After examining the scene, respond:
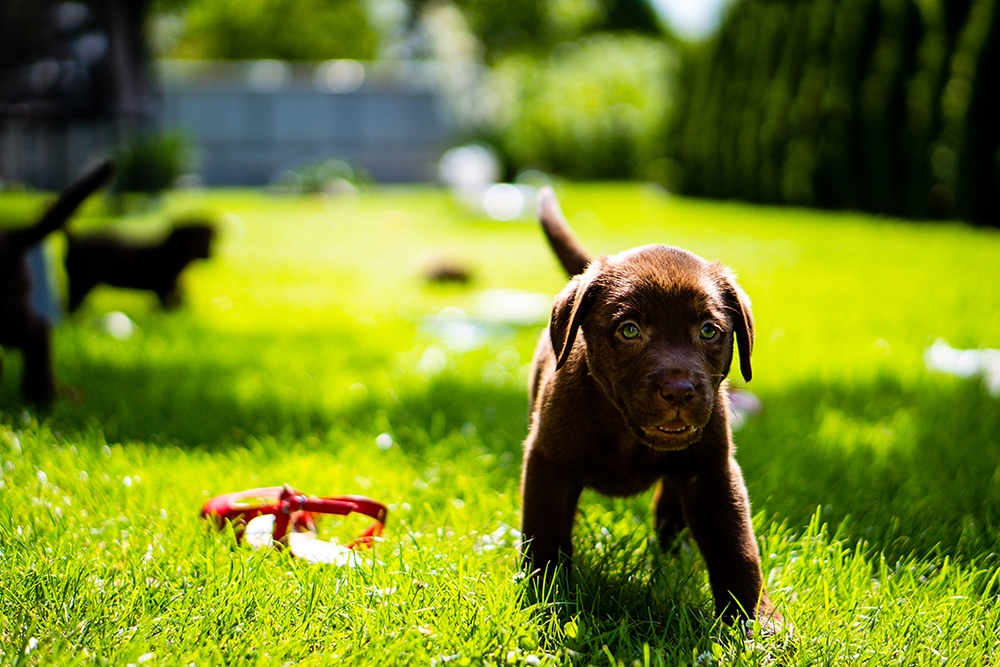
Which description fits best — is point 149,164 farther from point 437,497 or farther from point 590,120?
point 437,497

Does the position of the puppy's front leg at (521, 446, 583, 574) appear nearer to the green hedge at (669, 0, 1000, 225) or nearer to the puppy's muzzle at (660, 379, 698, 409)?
the puppy's muzzle at (660, 379, 698, 409)

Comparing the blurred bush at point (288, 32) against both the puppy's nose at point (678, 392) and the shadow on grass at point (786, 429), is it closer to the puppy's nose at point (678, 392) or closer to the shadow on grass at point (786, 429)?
the shadow on grass at point (786, 429)

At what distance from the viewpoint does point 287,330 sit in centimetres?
507

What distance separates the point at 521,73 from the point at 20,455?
20.4 m

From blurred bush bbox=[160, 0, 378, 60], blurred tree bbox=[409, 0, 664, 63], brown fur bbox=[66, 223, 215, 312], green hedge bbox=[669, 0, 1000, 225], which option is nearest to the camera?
brown fur bbox=[66, 223, 215, 312]

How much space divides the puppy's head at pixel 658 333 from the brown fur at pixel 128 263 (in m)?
4.32

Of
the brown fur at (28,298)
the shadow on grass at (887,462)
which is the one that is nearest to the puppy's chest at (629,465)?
the shadow on grass at (887,462)

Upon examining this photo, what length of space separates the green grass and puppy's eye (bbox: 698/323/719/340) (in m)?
0.65

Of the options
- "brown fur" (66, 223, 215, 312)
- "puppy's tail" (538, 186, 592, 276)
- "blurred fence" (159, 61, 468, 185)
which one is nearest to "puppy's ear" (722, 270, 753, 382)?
"puppy's tail" (538, 186, 592, 276)

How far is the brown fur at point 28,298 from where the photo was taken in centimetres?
329

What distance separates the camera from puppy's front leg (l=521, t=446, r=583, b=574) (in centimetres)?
196

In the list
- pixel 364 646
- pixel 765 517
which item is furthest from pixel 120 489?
pixel 765 517

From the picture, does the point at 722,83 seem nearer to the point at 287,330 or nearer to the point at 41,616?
the point at 287,330

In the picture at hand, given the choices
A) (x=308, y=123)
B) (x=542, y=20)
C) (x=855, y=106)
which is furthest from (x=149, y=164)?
(x=542, y=20)
